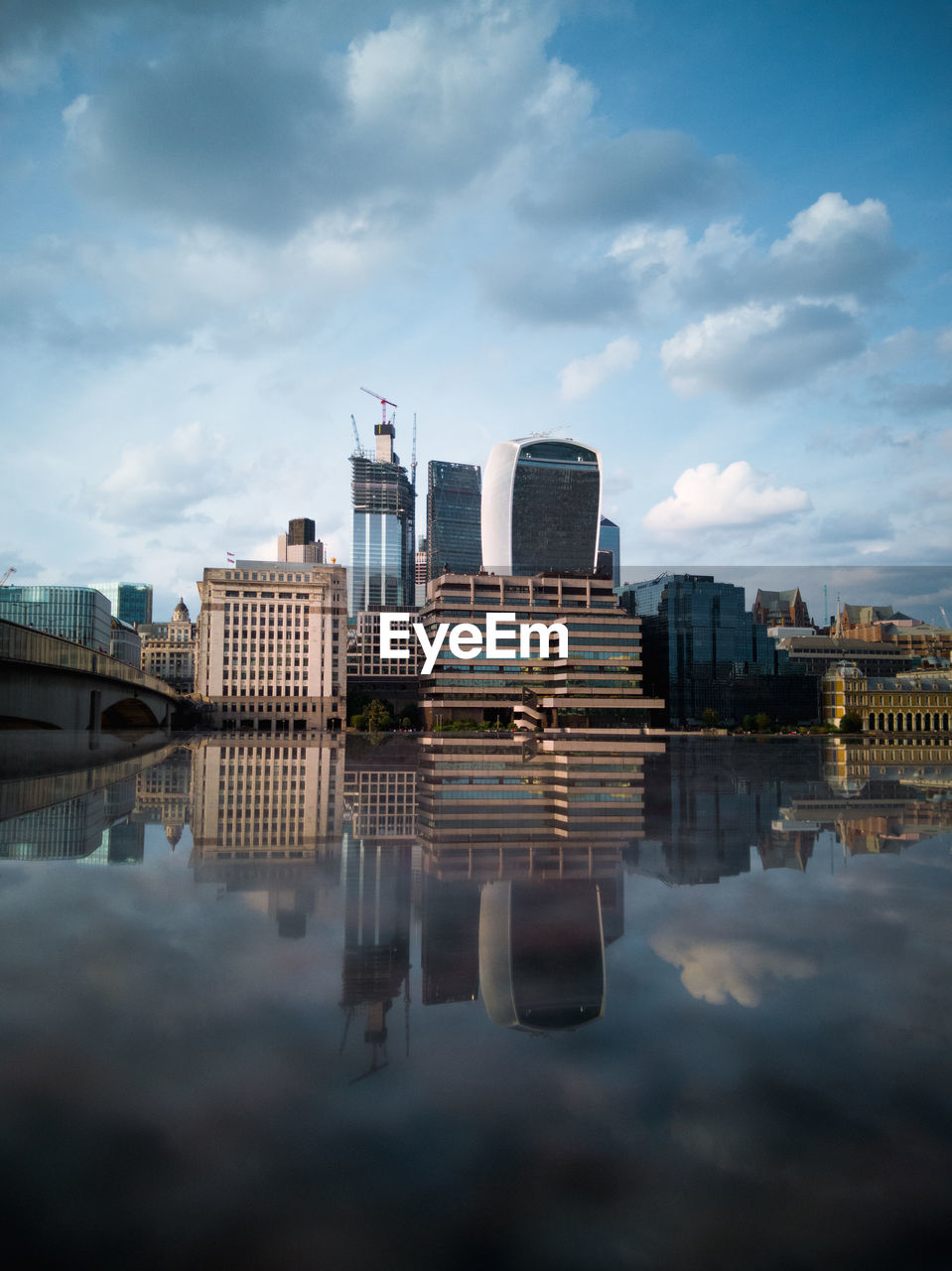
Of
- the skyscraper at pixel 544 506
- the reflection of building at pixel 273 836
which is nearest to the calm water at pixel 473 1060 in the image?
the reflection of building at pixel 273 836

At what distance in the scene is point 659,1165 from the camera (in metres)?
5.19

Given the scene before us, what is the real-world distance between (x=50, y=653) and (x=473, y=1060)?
4540 cm

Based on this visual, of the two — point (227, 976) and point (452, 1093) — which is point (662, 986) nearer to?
point (452, 1093)

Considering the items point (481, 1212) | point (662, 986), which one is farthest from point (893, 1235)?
point (662, 986)

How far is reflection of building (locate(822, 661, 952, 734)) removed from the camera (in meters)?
168

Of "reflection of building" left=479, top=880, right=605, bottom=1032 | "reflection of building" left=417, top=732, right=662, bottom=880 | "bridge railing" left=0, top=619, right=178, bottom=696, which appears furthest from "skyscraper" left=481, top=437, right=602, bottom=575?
"reflection of building" left=479, top=880, right=605, bottom=1032

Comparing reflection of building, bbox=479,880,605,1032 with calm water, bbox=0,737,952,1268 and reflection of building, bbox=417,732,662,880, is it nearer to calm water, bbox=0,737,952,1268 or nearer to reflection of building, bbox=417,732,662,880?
calm water, bbox=0,737,952,1268

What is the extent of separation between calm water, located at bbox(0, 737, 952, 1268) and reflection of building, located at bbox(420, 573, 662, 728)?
9423 cm

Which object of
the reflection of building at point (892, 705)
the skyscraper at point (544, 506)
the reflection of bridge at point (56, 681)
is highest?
the skyscraper at point (544, 506)

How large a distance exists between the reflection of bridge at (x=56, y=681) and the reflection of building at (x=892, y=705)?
144339mm

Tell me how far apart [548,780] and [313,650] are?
12376cm

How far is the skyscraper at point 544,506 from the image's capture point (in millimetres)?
172000

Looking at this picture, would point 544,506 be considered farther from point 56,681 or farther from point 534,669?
point 56,681

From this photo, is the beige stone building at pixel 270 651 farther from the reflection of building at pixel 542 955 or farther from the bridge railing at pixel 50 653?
the reflection of building at pixel 542 955
